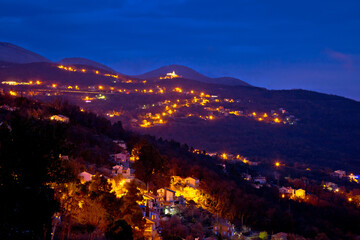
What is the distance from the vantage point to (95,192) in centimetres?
1323

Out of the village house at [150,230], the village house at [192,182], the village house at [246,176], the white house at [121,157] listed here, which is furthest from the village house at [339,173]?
the village house at [150,230]

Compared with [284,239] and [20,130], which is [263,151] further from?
[20,130]

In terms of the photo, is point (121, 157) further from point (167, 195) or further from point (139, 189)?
point (167, 195)

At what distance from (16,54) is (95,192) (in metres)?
115

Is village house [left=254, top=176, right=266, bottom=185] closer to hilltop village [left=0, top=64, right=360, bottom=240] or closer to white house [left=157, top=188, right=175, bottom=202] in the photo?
hilltop village [left=0, top=64, right=360, bottom=240]

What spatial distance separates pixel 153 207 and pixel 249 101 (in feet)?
209

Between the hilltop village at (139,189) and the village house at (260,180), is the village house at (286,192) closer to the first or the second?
the hilltop village at (139,189)

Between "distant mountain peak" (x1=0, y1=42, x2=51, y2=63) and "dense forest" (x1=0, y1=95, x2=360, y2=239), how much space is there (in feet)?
288

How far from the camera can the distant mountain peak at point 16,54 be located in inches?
4288

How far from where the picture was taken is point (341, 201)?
→ 27953 millimetres

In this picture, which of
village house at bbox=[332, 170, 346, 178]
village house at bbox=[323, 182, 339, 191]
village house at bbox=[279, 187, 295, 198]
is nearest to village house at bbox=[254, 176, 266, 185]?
village house at bbox=[279, 187, 295, 198]

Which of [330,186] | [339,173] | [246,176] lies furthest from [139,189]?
[339,173]

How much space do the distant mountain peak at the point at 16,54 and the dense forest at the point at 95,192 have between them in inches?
3450

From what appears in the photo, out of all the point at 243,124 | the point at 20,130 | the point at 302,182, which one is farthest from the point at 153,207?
the point at 243,124
